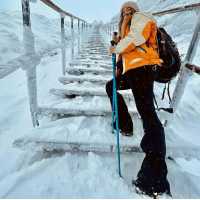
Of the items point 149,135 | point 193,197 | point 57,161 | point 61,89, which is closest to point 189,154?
point 193,197

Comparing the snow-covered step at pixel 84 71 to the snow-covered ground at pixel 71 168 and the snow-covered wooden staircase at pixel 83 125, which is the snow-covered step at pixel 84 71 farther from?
the snow-covered ground at pixel 71 168

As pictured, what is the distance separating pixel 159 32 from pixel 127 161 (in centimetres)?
107

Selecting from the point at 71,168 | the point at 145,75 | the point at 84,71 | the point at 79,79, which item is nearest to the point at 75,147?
the point at 71,168

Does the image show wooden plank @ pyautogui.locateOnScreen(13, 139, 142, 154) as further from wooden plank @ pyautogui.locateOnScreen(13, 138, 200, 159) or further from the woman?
the woman

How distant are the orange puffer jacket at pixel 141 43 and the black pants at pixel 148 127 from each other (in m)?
0.06

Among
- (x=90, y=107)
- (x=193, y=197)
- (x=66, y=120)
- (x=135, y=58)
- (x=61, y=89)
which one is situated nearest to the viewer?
(x=193, y=197)

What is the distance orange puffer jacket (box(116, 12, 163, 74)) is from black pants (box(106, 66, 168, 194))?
0.06 meters

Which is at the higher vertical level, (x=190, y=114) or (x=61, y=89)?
(x=61, y=89)

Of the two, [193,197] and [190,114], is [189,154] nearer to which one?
[193,197]

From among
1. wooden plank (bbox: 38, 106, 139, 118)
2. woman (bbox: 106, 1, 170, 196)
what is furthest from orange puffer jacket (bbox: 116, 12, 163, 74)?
wooden plank (bbox: 38, 106, 139, 118)

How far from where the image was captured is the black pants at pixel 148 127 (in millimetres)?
1426

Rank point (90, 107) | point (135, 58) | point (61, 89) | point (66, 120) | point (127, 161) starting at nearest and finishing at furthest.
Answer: point (135, 58), point (127, 161), point (66, 120), point (90, 107), point (61, 89)

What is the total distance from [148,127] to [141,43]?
0.62 m

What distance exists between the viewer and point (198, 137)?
222 cm
